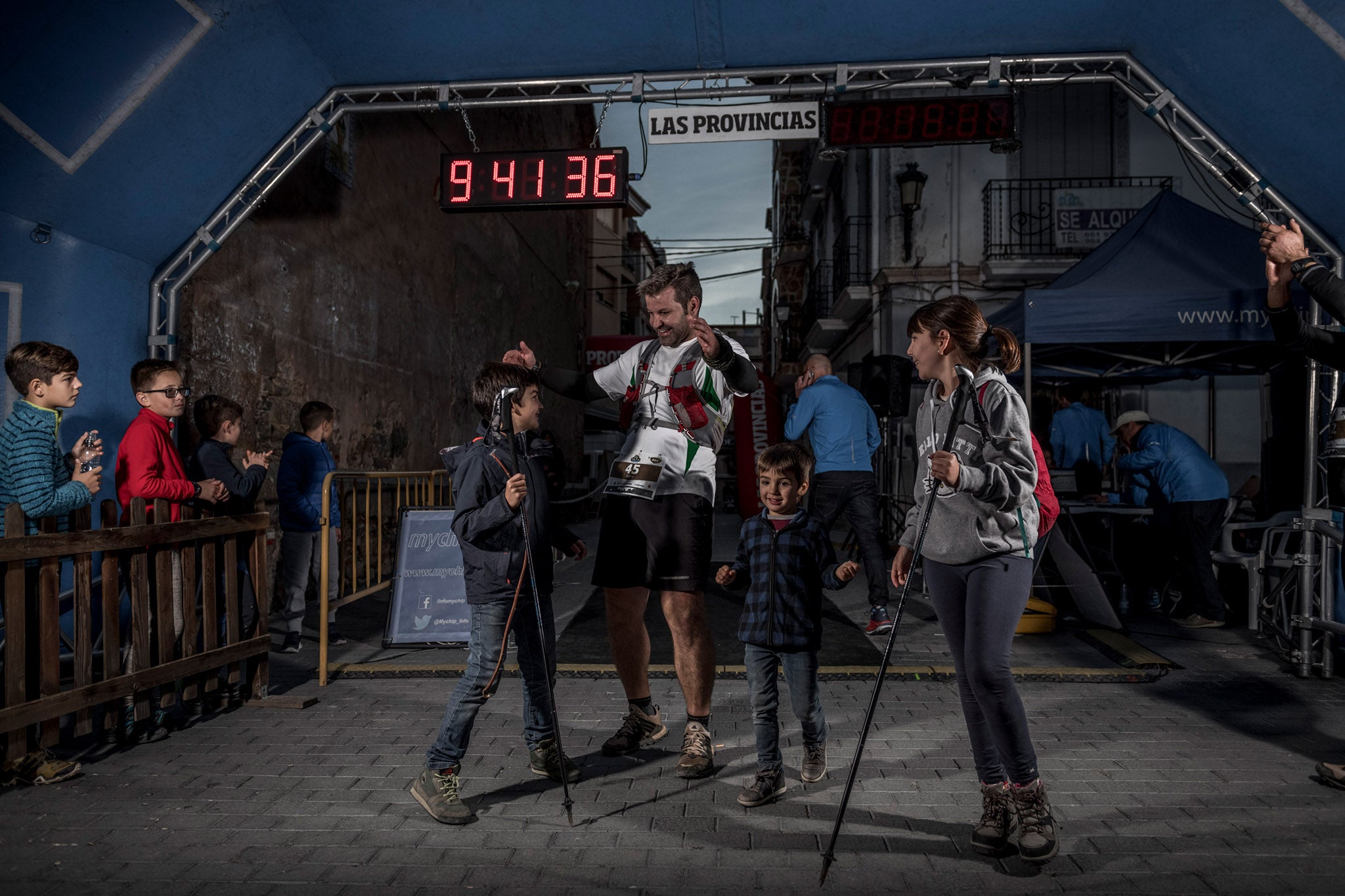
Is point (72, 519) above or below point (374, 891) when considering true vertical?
above

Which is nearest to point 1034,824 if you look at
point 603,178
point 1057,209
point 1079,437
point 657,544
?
point 657,544

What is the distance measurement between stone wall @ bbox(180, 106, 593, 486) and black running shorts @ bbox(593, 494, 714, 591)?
170 inches

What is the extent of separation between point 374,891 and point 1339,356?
4479 millimetres

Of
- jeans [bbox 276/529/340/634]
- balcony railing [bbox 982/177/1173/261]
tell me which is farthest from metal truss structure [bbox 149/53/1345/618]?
balcony railing [bbox 982/177/1173/261]

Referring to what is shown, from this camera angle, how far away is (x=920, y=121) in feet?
24.1

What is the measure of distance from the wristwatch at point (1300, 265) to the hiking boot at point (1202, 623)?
171 inches

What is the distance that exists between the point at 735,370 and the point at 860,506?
386cm

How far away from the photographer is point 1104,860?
3.10m

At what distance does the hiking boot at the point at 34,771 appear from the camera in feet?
12.5

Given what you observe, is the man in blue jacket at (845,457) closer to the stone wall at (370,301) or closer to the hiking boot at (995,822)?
the stone wall at (370,301)

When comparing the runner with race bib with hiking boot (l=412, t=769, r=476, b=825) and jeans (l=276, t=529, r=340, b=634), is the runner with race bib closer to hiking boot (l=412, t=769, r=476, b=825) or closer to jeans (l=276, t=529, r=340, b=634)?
hiking boot (l=412, t=769, r=476, b=825)

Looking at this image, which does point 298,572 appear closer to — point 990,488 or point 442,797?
point 442,797

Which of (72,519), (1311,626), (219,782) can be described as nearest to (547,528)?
(219,782)

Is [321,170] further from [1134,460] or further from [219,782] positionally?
[1134,460]
